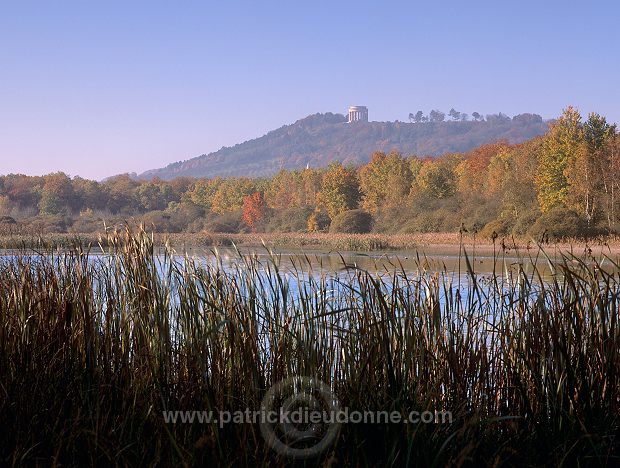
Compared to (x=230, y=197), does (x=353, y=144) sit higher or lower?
higher

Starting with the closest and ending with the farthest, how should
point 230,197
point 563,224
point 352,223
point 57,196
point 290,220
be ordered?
point 563,224 < point 352,223 < point 57,196 < point 290,220 < point 230,197

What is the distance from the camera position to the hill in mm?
174625

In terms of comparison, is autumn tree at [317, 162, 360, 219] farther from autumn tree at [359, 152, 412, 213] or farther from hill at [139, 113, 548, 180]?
hill at [139, 113, 548, 180]

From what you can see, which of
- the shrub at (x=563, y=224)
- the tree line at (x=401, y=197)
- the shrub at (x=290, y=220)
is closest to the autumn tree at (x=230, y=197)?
the tree line at (x=401, y=197)

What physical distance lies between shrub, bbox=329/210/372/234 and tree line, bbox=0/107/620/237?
2.8 inches

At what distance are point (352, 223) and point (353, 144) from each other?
13941cm

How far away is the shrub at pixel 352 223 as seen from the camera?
44094 millimetres

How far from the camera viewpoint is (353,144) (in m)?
182

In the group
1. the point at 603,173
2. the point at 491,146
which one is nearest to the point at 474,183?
the point at 491,146

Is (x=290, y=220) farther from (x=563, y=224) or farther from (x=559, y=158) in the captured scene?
(x=563, y=224)

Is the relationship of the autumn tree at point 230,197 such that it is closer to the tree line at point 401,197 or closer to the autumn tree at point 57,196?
the tree line at point 401,197

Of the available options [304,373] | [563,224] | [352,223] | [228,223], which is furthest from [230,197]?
[304,373]

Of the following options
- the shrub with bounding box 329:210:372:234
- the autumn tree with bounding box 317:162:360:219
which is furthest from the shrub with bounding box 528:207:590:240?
the autumn tree with bounding box 317:162:360:219

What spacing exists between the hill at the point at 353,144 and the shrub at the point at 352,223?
12133cm
